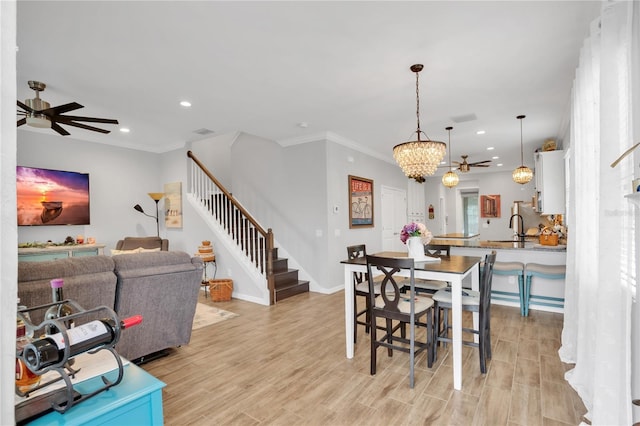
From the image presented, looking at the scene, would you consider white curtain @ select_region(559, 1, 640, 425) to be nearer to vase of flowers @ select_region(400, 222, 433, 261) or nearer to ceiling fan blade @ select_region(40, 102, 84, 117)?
vase of flowers @ select_region(400, 222, 433, 261)

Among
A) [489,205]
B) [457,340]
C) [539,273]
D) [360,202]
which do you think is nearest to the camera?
[457,340]

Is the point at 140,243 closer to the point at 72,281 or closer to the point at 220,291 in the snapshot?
the point at 220,291

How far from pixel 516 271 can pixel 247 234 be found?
4.19 meters

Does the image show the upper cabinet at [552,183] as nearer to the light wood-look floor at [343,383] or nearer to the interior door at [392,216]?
the light wood-look floor at [343,383]

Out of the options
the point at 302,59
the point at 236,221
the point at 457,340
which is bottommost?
the point at 457,340

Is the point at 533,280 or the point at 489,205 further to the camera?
A: the point at 489,205

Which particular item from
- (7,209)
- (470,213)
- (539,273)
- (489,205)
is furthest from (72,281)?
(470,213)

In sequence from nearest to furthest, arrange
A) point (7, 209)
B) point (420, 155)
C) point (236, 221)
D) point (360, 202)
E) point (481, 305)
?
point (7, 209) < point (481, 305) < point (420, 155) < point (236, 221) < point (360, 202)

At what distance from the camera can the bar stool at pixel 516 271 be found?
165 inches

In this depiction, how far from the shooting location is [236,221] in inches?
222

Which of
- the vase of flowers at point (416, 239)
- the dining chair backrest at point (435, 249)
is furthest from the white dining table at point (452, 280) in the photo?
the dining chair backrest at point (435, 249)

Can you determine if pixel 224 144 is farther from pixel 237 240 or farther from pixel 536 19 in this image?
pixel 536 19

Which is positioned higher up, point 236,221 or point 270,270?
point 236,221

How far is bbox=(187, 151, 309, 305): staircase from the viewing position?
503 cm
